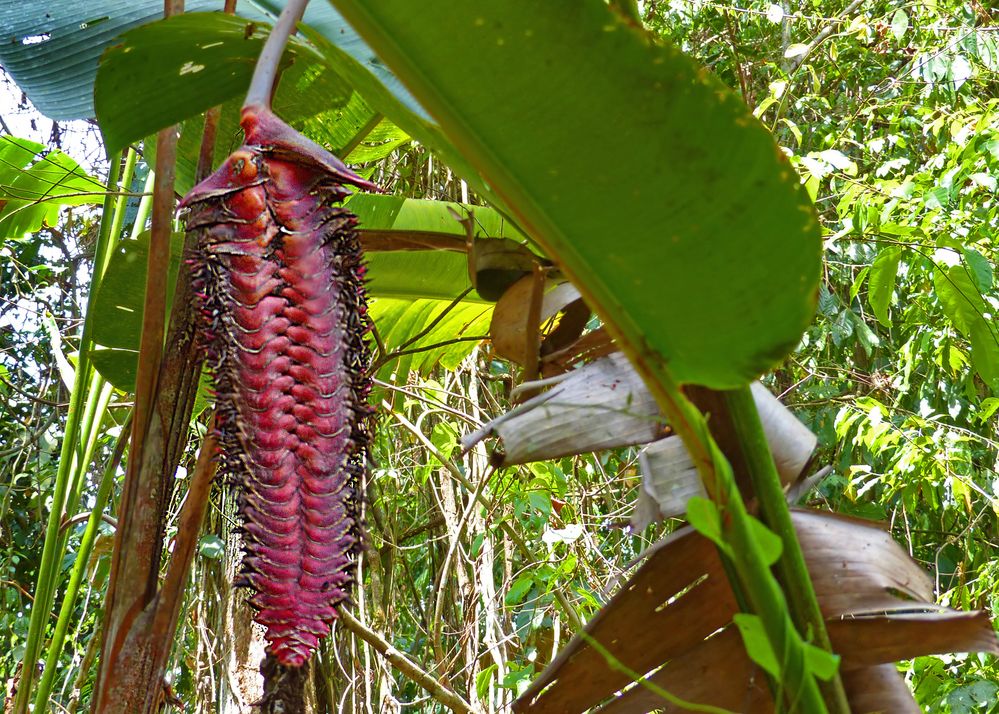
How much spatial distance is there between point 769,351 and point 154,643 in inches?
22.4

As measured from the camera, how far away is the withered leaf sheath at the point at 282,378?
1.73 feet

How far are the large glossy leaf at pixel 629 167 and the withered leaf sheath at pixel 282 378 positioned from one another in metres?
0.11

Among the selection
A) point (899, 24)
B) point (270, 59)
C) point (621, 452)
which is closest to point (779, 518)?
point (270, 59)

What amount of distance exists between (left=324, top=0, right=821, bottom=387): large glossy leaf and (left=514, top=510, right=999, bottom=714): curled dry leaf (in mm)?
237

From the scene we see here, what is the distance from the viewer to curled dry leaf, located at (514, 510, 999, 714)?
25.4 inches

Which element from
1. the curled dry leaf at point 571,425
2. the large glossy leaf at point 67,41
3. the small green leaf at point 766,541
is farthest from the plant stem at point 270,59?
the large glossy leaf at point 67,41

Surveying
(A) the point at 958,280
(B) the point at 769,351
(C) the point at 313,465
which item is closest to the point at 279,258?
(C) the point at 313,465

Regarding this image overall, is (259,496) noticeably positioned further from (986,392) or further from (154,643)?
(986,392)

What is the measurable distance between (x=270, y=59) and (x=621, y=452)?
241 centimetres

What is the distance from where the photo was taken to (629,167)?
1.53 ft

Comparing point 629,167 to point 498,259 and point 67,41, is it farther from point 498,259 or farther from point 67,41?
point 67,41

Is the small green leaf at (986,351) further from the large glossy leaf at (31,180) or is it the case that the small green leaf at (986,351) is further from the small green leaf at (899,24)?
the small green leaf at (899,24)

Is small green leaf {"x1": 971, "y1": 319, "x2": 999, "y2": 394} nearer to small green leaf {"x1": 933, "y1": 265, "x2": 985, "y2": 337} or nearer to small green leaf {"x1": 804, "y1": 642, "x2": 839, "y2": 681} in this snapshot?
small green leaf {"x1": 933, "y1": 265, "x2": 985, "y2": 337}

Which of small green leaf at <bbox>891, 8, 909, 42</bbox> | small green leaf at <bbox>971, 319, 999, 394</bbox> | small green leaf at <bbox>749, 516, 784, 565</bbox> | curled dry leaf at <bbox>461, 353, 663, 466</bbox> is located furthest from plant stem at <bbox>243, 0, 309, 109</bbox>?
small green leaf at <bbox>891, 8, 909, 42</bbox>
